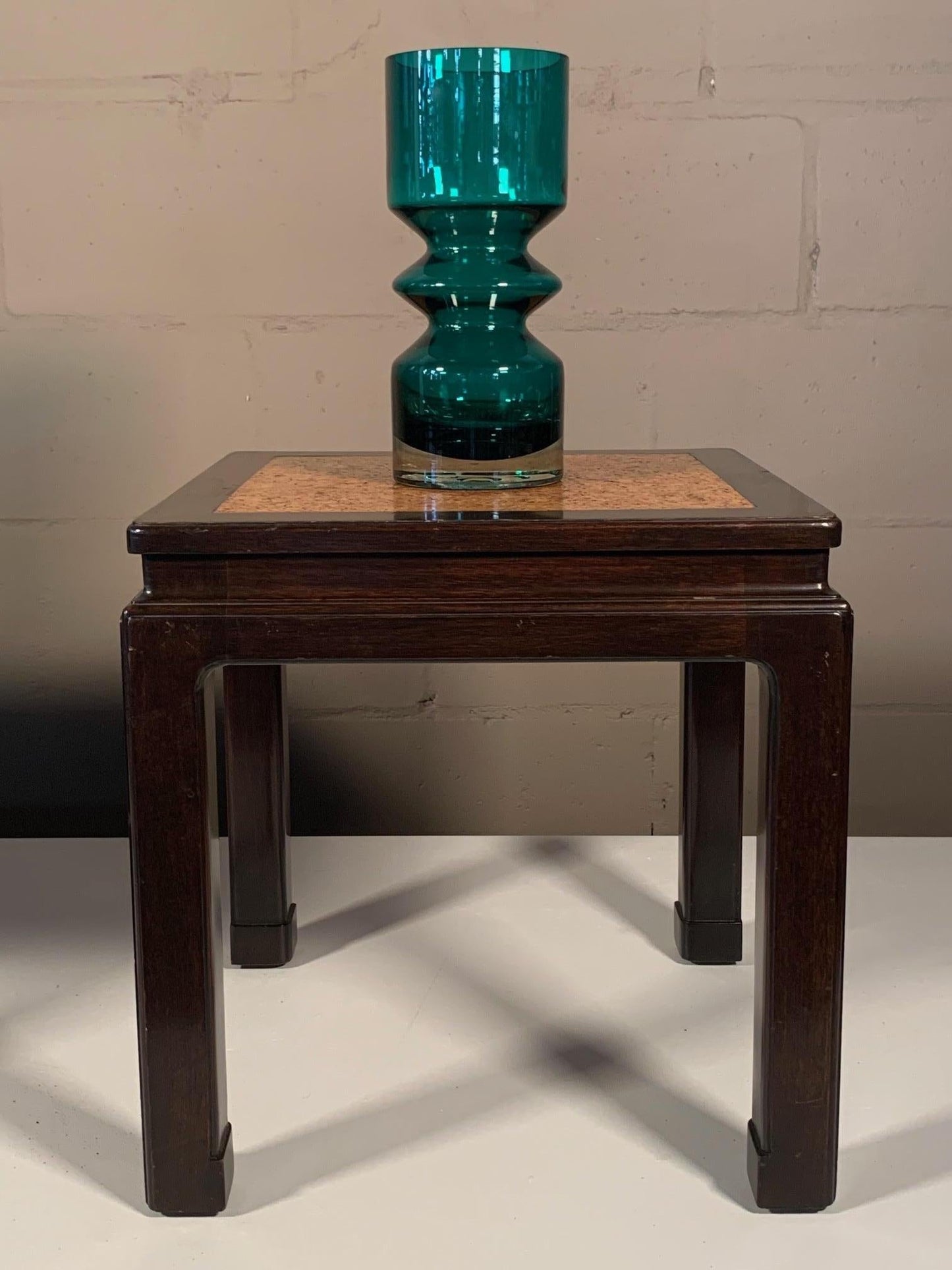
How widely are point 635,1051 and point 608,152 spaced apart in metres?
0.95

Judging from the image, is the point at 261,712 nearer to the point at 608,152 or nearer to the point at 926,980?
the point at 926,980

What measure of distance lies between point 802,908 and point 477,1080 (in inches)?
12.9

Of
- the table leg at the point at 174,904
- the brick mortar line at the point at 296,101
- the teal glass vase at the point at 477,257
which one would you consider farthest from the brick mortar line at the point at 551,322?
the table leg at the point at 174,904

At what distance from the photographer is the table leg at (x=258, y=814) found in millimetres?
1286

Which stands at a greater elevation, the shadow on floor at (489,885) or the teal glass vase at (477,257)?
the teal glass vase at (477,257)

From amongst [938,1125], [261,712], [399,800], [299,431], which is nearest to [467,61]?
[261,712]

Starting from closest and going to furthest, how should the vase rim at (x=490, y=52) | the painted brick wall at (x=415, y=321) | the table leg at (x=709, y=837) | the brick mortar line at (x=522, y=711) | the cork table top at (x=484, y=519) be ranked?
the cork table top at (x=484, y=519)
the vase rim at (x=490, y=52)
the table leg at (x=709, y=837)
the painted brick wall at (x=415, y=321)
the brick mortar line at (x=522, y=711)

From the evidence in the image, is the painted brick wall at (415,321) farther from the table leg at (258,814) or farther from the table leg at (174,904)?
the table leg at (174,904)

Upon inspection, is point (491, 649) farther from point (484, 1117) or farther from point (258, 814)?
point (258, 814)

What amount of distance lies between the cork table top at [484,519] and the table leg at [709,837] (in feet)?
0.90

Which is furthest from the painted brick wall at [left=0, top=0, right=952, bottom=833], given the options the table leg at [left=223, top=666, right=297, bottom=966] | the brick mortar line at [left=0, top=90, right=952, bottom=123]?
the table leg at [left=223, top=666, right=297, bottom=966]

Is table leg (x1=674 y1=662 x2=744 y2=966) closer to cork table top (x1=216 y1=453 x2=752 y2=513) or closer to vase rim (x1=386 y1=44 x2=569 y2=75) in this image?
cork table top (x1=216 y1=453 x2=752 y2=513)

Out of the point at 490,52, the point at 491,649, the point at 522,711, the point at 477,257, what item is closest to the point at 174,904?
the point at 491,649

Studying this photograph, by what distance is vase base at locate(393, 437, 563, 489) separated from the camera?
105 cm
